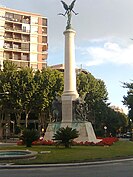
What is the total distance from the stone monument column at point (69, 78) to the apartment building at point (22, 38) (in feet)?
150

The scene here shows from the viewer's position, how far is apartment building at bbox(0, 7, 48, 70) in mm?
83938

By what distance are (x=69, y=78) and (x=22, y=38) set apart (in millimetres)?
51898

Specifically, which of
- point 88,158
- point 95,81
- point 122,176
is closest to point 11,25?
point 95,81

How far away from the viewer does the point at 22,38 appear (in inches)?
3438

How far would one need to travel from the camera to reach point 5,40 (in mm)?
83625

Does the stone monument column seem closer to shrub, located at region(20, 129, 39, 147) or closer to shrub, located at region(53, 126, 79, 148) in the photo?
shrub, located at region(20, 129, 39, 147)

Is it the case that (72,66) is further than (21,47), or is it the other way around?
(21,47)

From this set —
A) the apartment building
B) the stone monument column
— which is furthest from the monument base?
the apartment building

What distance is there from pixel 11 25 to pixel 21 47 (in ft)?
19.5

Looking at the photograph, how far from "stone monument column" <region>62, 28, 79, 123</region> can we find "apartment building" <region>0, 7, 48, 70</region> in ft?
→ 150

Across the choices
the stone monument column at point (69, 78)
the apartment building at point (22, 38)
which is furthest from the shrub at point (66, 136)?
the apartment building at point (22, 38)

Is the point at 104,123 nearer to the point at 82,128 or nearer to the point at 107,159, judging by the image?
the point at 82,128

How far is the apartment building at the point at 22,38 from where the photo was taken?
3305 inches

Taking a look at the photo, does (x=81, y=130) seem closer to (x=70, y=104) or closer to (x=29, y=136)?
(x=70, y=104)
